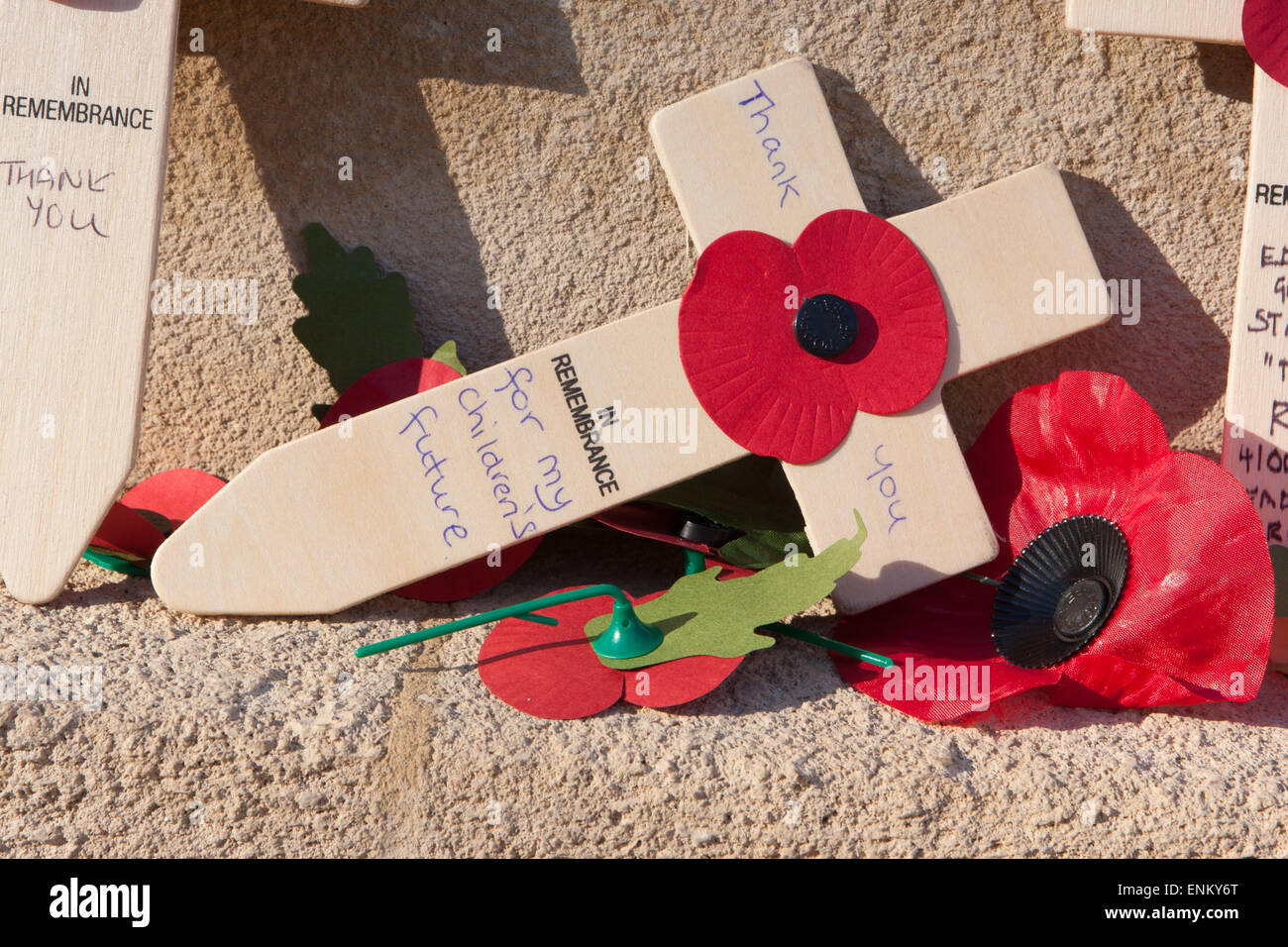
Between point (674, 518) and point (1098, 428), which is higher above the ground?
point (1098, 428)

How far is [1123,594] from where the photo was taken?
4.01 feet

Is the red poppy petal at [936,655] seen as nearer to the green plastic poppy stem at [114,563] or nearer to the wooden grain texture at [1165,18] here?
the wooden grain texture at [1165,18]

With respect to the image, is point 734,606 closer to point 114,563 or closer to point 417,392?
point 417,392

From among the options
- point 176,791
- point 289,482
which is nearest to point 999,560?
point 289,482

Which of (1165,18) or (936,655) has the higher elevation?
(1165,18)

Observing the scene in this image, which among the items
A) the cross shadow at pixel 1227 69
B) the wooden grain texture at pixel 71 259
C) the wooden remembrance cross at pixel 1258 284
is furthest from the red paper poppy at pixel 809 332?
the wooden grain texture at pixel 71 259

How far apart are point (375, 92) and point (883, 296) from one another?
2.49 ft

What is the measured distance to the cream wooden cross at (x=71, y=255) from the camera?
126 cm

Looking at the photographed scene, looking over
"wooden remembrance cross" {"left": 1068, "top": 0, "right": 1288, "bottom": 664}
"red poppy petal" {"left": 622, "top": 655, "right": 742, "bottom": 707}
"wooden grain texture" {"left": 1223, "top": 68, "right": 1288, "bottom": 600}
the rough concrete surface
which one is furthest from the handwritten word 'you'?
"wooden grain texture" {"left": 1223, "top": 68, "right": 1288, "bottom": 600}

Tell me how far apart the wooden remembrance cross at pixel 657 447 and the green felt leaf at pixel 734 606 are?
12 cm

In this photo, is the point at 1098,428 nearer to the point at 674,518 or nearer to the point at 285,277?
the point at 674,518

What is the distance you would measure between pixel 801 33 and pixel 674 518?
27.5 inches

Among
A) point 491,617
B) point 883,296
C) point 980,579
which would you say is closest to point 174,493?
point 491,617

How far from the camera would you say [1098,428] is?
1.34 m
